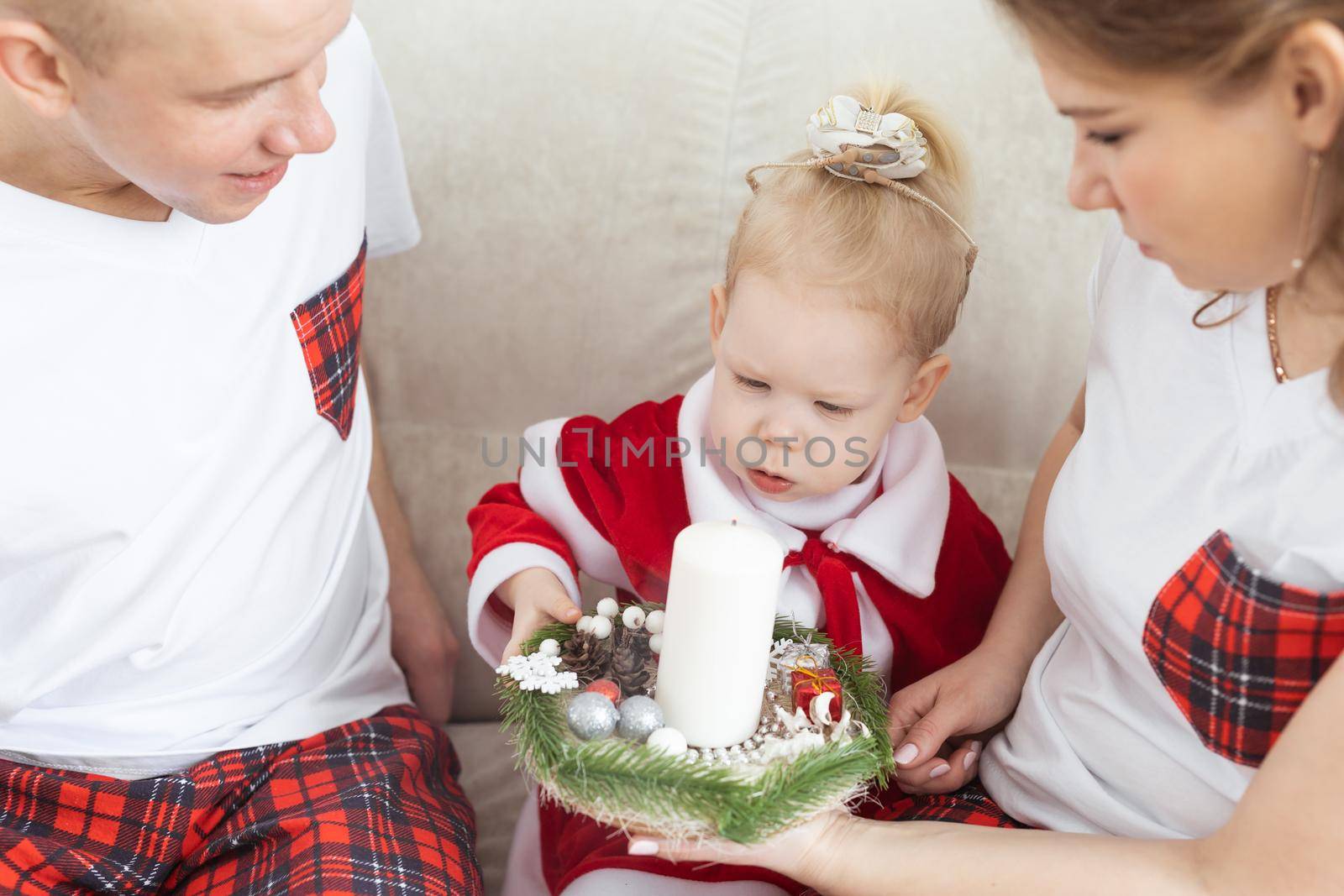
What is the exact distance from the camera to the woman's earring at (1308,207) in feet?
2.60

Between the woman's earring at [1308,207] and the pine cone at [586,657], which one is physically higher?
the woman's earring at [1308,207]

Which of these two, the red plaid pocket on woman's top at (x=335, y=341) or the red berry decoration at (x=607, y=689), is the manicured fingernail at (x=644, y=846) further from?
the red plaid pocket on woman's top at (x=335, y=341)

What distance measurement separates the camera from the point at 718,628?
933mm

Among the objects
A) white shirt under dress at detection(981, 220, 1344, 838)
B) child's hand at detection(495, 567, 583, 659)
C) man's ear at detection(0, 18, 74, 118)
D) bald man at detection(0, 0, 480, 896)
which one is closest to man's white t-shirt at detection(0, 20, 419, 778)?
bald man at detection(0, 0, 480, 896)

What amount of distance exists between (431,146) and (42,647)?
84 centimetres

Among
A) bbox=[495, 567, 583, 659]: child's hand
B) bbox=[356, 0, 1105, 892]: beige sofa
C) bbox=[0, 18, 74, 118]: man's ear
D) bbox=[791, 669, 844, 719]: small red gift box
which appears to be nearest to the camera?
bbox=[0, 18, 74, 118]: man's ear

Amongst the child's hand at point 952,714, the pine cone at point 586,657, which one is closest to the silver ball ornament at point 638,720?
the pine cone at point 586,657

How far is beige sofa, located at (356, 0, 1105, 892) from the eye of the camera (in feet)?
5.05

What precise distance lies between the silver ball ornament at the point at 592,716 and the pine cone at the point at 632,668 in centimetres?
8

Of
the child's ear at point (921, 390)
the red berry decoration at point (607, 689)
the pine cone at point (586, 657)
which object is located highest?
the child's ear at point (921, 390)

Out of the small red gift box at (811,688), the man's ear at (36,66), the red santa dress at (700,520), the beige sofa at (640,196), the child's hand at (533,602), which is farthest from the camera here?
the beige sofa at (640,196)

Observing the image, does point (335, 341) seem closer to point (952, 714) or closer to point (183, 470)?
point (183, 470)

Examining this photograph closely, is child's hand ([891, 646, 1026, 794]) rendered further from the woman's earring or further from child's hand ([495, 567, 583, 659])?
the woman's earring

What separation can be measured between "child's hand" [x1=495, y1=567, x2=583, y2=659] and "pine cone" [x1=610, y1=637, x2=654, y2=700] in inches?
2.7
